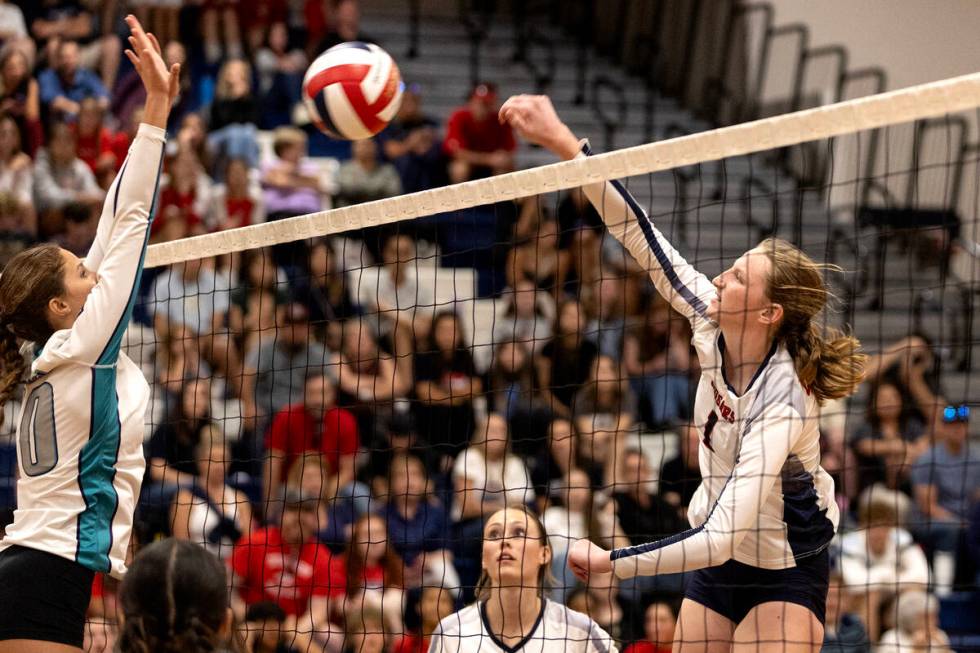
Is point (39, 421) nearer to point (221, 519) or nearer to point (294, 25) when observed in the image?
point (221, 519)

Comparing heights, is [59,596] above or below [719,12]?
below

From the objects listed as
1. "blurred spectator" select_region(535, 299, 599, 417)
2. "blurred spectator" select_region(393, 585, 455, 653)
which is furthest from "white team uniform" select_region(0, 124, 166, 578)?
"blurred spectator" select_region(535, 299, 599, 417)

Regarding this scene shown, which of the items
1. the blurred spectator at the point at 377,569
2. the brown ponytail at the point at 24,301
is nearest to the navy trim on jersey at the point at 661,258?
the brown ponytail at the point at 24,301

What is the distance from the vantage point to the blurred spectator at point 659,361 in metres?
9.70

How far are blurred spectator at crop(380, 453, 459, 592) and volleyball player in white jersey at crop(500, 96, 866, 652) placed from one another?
366 centimetres

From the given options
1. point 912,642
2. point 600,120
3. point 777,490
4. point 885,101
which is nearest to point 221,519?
point 912,642

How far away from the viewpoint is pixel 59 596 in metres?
3.86

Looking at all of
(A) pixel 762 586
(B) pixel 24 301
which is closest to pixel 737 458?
(A) pixel 762 586

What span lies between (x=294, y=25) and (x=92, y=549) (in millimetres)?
10474

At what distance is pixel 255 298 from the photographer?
9.50 meters

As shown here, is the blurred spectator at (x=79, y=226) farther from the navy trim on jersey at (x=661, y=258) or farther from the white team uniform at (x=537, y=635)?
the navy trim on jersey at (x=661, y=258)

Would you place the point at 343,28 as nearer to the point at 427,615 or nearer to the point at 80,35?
the point at 80,35

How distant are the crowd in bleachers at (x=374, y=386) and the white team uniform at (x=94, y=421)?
7.72ft

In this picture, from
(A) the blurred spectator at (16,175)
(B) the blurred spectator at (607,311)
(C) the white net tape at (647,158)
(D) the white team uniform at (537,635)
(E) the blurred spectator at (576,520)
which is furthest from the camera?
(B) the blurred spectator at (607,311)
